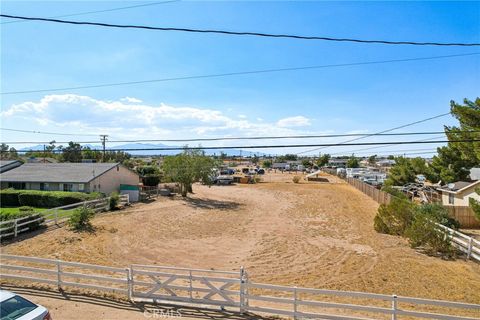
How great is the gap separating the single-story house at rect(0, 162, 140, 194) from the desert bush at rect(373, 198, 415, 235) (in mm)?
28422

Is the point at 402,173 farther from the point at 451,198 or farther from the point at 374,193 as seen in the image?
the point at 451,198

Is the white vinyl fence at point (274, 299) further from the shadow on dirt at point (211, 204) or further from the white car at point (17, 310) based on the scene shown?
the shadow on dirt at point (211, 204)

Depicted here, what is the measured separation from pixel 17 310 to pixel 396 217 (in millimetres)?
21626

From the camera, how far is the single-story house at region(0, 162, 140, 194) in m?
35.7

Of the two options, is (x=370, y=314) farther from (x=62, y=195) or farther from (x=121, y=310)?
(x=62, y=195)

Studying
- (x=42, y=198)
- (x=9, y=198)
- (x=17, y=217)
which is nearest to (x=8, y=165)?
(x=9, y=198)

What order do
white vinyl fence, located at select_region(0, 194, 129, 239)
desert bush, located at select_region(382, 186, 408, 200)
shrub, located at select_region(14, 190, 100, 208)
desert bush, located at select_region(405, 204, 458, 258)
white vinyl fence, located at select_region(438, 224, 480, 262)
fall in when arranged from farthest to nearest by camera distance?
shrub, located at select_region(14, 190, 100, 208) → desert bush, located at select_region(382, 186, 408, 200) → white vinyl fence, located at select_region(0, 194, 129, 239) → desert bush, located at select_region(405, 204, 458, 258) → white vinyl fence, located at select_region(438, 224, 480, 262)

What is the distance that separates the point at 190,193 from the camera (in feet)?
145

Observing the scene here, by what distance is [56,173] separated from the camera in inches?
1502

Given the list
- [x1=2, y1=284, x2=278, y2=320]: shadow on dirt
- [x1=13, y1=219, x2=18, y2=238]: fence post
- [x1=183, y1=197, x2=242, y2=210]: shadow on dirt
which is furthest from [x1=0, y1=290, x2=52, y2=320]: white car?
[x1=183, y1=197, x2=242, y2=210]: shadow on dirt

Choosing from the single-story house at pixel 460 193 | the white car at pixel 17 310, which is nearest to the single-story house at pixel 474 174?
the single-story house at pixel 460 193

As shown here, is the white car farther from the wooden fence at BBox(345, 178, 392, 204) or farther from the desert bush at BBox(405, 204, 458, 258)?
the wooden fence at BBox(345, 178, 392, 204)

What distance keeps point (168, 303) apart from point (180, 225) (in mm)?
14583

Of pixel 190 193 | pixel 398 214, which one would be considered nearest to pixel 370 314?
pixel 398 214
